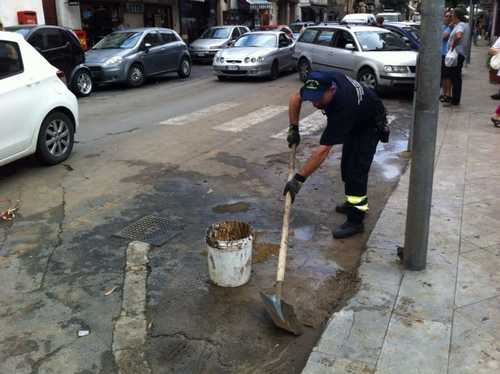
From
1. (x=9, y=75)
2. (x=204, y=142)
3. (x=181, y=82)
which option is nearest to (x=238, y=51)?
(x=181, y=82)

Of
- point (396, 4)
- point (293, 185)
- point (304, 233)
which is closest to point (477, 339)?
point (293, 185)

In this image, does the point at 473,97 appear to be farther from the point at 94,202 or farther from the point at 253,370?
the point at 253,370

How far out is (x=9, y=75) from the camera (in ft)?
20.2

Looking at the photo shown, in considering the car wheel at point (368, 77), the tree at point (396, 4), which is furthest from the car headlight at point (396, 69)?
the tree at point (396, 4)

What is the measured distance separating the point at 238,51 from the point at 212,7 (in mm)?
16579

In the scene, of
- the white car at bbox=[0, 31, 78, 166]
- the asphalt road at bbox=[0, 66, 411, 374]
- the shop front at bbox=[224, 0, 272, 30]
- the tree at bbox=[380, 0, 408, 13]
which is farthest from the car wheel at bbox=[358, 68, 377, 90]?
the tree at bbox=[380, 0, 408, 13]

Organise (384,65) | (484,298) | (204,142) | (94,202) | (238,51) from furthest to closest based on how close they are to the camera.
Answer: (238,51) → (384,65) → (204,142) → (94,202) → (484,298)

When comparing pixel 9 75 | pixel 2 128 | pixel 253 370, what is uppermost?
pixel 9 75

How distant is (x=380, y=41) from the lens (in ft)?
42.8

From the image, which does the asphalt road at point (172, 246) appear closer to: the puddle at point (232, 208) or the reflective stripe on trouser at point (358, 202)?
the puddle at point (232, 208)

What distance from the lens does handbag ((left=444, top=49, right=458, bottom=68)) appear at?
34.8 feet

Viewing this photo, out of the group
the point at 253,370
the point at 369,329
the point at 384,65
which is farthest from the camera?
the point at 384,65

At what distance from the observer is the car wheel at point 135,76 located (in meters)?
14.6

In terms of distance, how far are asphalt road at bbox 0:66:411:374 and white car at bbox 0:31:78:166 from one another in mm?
349
